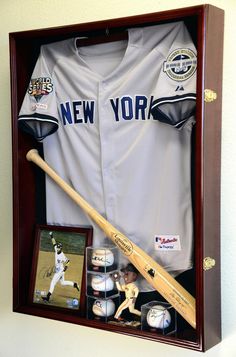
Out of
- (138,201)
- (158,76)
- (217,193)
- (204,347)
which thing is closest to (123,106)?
(158,76)

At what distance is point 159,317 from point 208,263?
0.22m

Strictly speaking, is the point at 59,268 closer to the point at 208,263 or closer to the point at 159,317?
the point at 159,317

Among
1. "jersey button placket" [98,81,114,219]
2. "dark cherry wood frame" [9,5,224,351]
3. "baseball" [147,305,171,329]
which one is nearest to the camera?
"dark cherry wood frame" [9,5,224,351]

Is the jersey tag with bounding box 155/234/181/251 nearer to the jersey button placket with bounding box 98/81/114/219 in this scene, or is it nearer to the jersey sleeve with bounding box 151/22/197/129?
the jersey button placket with bounding box 98/81/114/219

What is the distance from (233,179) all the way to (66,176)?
52 centimetres

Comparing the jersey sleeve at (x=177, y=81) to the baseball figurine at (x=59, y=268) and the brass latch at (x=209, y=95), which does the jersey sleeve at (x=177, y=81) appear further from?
the baseball figurine at (x=59, y=268)

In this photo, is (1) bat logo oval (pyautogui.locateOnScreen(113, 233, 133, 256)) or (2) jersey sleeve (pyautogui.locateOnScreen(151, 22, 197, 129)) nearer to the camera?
(2) jersey sleeve (pyautogui.locateOnScreen(151, 22, 197, 129))

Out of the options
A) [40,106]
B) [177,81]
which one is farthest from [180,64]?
[40,106]

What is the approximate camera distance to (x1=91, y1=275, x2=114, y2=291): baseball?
52.9 inches

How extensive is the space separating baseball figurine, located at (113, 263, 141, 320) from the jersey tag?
0.10 meters

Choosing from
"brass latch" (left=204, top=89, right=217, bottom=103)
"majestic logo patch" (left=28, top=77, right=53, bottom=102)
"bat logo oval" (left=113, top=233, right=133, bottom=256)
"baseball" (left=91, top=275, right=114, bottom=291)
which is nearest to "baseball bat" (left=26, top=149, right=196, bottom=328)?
"bat logo oval" (left=113, top=233, right=133, bottom=256)

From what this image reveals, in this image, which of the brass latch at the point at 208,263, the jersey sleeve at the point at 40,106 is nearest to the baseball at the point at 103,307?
the brass latch at the point at 208,263

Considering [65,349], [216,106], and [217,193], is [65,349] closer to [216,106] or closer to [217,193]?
[217,193]

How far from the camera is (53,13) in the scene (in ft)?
5.09
